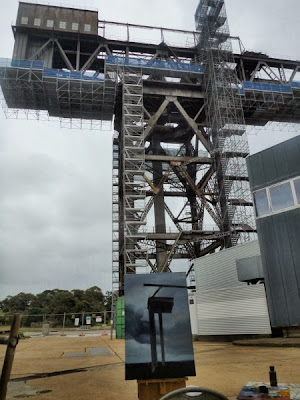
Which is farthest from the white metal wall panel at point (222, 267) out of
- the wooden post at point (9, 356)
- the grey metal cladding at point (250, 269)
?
the wooden post at point (9, 356)

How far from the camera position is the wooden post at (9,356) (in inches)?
153

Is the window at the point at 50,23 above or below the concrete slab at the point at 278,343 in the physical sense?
above

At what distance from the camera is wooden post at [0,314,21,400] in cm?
389

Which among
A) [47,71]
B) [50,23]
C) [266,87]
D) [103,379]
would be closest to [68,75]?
[47,71]

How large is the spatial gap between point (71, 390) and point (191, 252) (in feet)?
110

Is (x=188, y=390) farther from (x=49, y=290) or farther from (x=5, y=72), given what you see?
(x=49, y=290)

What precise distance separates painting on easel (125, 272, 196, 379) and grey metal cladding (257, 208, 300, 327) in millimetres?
10491

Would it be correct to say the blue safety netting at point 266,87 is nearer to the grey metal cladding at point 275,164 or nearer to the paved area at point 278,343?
the grey metal cladding at point 275,164

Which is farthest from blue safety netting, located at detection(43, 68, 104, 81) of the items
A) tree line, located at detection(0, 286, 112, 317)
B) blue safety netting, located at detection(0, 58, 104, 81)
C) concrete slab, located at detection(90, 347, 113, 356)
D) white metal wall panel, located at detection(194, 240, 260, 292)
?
tree line, located at detection(0, 286, 112, 317)

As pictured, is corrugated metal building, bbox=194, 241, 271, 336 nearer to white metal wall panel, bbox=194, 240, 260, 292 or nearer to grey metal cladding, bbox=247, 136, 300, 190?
white metal wall panel, bbox=194, 240, 260, 292

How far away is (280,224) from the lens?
14820 mm

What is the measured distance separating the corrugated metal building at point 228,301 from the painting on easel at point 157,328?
42.2ft

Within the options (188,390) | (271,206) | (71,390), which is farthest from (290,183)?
(188,390)

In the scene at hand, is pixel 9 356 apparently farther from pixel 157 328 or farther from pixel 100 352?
pixel 100 352
